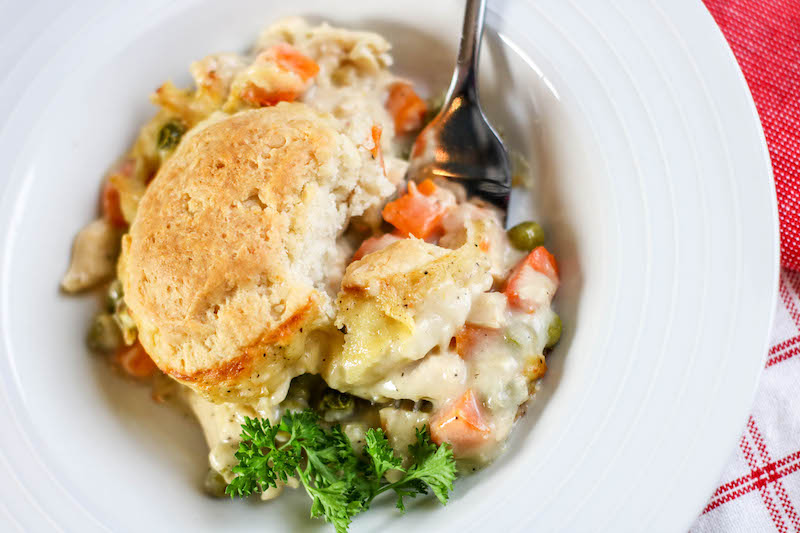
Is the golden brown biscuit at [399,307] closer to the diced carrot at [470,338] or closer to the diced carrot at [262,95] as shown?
the diced carrot at [470,338]

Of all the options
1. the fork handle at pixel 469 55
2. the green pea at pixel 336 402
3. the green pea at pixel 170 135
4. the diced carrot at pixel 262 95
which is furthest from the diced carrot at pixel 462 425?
the green pea at pixel 170 135

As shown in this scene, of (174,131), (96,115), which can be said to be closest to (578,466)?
(174,131)

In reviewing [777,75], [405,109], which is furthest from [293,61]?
[777,75]

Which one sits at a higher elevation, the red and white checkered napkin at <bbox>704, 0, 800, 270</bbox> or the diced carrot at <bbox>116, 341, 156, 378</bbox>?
the red and white checkered napkin at <bbox>704, 0, 800, 270</bbox>

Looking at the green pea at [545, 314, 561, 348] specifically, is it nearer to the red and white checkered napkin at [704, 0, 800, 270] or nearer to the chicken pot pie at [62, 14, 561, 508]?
the chicken pot pie at [62, 14, 561, 508]

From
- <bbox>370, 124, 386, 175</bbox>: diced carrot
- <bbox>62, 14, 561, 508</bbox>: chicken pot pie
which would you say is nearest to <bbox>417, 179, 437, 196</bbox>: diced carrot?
<bbox>62, 14, 561, 508</bbox>: chicken pot pie

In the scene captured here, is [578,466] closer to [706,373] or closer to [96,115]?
[706,373]
